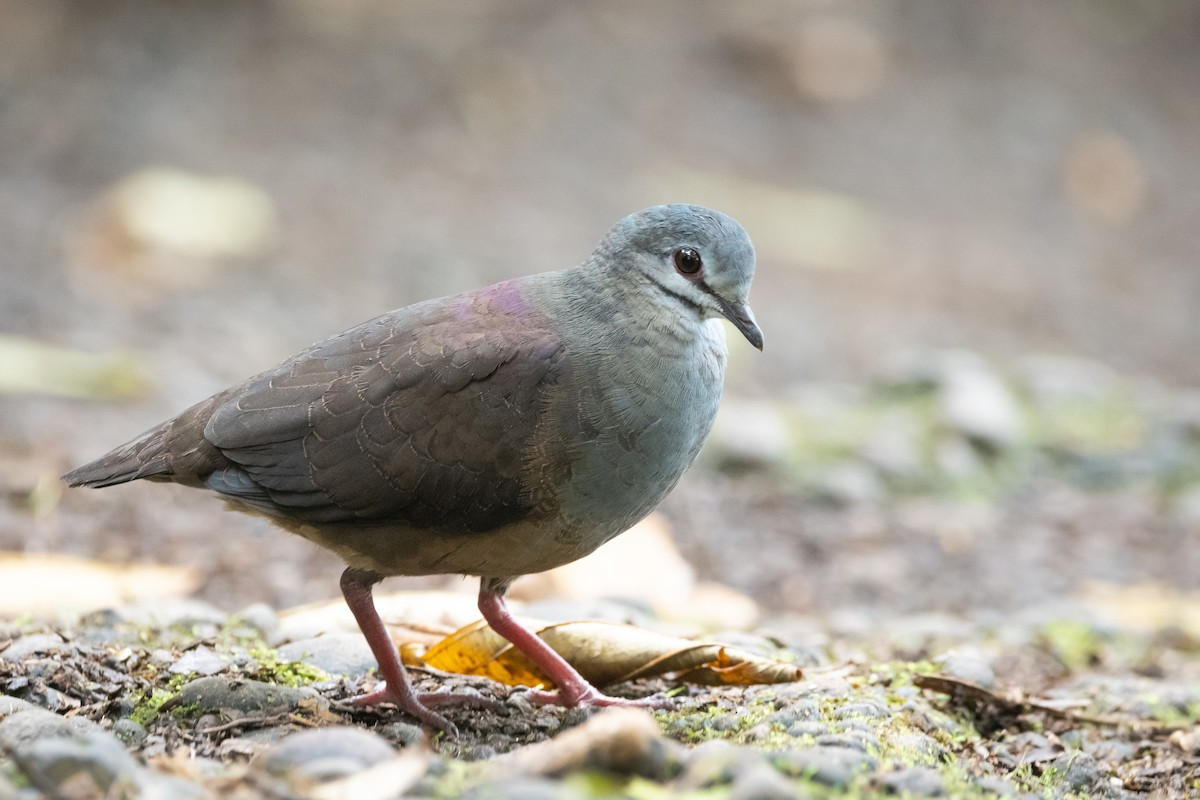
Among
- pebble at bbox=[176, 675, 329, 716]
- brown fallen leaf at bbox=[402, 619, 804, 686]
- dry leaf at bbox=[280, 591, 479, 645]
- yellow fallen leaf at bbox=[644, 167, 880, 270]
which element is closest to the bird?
brown fallen leaf at bbox=[402, 619, 804, 686]

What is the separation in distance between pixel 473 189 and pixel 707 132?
331 centimetres

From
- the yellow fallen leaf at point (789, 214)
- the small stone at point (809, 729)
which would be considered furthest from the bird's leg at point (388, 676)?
the yellow fallen leaf at point (789, 214)

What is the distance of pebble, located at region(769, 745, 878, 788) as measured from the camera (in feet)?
9.99

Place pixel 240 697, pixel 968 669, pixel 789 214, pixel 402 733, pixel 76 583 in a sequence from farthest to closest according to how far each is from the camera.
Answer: pixel 789 214 < pixel 76 583 < pixel 968 669 < pixel 240 697 < pixel 402 733

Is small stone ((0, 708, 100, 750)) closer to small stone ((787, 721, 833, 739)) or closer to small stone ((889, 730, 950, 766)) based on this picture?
small stone ((787, 721, 833, 739))

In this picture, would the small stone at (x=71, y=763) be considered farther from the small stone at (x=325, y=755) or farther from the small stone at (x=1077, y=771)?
the small stone at (x=1077, y=771)

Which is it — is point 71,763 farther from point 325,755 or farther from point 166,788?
point 325,755

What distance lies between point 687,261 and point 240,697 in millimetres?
1890

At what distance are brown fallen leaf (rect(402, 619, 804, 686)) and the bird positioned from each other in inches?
4.3

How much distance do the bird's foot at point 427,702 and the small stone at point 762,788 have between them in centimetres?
132

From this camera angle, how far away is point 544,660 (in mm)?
4109

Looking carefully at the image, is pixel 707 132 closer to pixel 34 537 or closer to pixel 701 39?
pixel 701 39

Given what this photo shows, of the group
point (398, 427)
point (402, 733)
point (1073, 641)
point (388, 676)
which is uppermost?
point (1073, 641)

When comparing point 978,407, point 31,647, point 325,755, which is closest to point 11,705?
point 31,647
